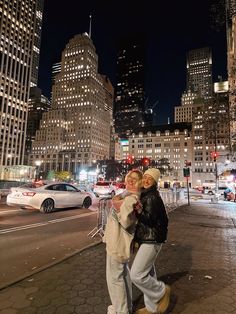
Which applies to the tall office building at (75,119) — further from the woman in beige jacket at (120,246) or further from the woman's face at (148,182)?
the woman in beige jacket at (120,246)

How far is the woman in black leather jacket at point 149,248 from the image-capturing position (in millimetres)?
3383

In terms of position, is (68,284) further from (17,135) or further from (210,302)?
(17,135)

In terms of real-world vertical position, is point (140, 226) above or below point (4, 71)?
below

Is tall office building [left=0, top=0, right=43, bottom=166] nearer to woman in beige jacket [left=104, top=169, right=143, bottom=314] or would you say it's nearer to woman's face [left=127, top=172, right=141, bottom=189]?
woman's face [left=127, top=172, right=141, bottom=189]

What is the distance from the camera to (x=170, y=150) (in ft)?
480

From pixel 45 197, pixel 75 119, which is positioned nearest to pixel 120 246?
pixel 45 197

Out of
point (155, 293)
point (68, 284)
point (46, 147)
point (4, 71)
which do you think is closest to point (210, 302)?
point (155, 293)

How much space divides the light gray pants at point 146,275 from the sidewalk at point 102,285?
379 millimetres

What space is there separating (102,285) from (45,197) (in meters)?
9.49

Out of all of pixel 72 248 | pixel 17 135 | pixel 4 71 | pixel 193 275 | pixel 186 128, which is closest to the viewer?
pixel 193 275

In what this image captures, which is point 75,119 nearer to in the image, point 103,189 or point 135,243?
point 103,189

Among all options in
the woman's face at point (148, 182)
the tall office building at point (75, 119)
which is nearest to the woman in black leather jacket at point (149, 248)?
the woman's face at point (148, 182)

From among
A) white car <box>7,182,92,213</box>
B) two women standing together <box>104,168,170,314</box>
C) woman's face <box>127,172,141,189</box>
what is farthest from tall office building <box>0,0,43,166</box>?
two women standing together <box>104,168,170,314</box>

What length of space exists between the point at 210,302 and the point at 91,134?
535 feet
